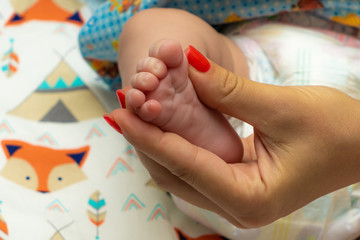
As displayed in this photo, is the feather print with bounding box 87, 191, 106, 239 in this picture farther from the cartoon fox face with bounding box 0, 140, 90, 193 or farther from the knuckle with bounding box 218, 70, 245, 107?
the knuckle with bounding box 218, 70, 245, 107

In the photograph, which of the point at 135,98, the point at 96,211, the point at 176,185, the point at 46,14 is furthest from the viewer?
the point at 46,14

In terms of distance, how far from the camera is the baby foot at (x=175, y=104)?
17.5 inches

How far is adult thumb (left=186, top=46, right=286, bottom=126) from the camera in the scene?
481 mm

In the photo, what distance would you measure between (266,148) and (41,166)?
1.34 feet

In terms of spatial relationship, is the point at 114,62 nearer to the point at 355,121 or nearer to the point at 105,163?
the point at 105,163

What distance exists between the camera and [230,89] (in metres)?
0.48

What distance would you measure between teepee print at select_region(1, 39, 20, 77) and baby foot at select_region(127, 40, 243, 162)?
0.54 m

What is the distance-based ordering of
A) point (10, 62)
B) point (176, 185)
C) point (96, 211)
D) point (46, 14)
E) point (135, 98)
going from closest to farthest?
point (135, 98) → point (176, 185) → point (96, 211) → point (10, 62) → point (46, 14)

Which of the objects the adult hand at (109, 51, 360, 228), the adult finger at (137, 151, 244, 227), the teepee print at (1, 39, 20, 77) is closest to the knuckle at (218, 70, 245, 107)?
the adult hand at (109, 51, 360, 228)

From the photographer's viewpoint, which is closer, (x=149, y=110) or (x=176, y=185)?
(x=149, y=110)

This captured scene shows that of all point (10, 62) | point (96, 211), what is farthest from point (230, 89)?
point (10, 62)

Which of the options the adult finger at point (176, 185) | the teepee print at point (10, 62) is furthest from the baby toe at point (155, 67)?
the teepee print at point (10, 62)

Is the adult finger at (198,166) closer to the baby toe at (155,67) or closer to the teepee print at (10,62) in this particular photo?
the baby toe at (155,67)

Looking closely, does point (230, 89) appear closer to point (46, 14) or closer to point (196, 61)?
point (196, 61)
